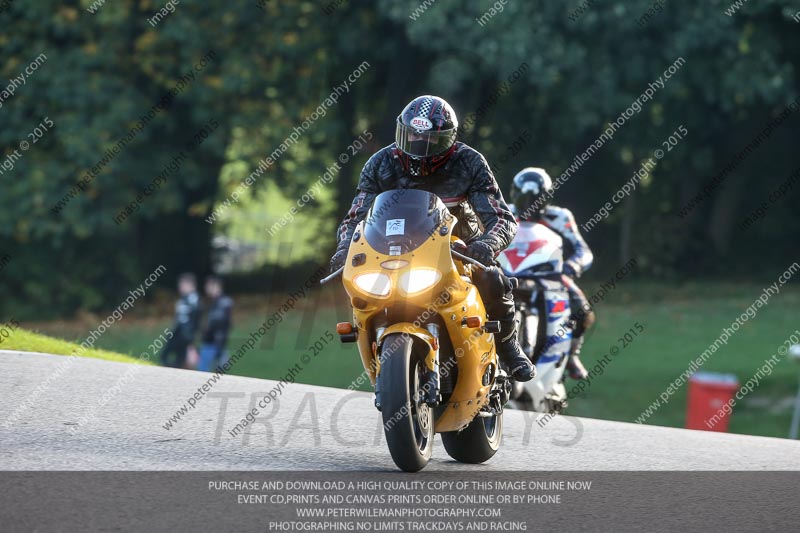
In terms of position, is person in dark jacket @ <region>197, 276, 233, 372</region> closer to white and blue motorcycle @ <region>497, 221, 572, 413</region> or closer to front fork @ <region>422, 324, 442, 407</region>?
white and blue motorcycle @ <region>497, 221, 572, 413</region>

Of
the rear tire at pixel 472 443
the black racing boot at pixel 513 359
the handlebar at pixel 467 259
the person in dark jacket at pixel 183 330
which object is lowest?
the person in dark jacket at pixel 183 330

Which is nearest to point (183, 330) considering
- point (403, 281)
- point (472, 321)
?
point (472, 321)

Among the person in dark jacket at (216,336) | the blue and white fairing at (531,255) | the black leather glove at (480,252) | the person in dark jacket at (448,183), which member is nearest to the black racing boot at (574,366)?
the blue and white fairing at (531,255)

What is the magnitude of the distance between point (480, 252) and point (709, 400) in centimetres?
1060

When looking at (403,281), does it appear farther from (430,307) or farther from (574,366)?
(574,366)

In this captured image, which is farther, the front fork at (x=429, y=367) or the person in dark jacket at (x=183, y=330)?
the person in dark jacket at (x=183, y=330)

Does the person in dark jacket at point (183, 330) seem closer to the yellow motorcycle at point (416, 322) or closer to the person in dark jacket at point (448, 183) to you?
the person in dark jacket at point (448, 183)

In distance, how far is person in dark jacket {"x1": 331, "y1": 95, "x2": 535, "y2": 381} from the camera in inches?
279

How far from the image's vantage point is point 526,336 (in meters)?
10.8

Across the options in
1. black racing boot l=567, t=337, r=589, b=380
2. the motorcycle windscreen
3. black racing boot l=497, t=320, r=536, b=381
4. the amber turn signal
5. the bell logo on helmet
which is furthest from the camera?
black racing boot l=567, t=337, r=589, b=380

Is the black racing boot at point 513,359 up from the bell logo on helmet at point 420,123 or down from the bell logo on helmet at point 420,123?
down

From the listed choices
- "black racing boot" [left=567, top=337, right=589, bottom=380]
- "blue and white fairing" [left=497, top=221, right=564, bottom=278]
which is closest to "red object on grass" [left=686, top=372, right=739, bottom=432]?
"black racing boot" [left=567, top=337, right=589, bottom=380]

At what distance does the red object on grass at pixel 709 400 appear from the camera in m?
16.6

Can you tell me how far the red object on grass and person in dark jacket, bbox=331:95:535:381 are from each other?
983cm
